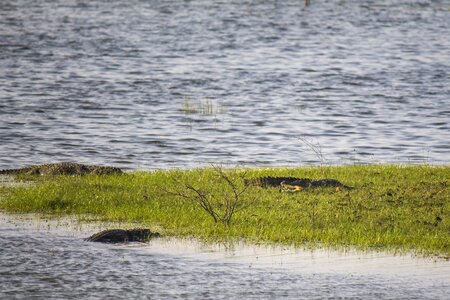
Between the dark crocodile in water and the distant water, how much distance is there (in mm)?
9707

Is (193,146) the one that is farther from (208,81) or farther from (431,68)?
(431,68)

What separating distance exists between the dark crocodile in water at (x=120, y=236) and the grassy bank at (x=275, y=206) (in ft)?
1.65

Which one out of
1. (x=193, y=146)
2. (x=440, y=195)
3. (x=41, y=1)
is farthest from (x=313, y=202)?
(x=41, y=1)

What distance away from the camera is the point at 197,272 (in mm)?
12547

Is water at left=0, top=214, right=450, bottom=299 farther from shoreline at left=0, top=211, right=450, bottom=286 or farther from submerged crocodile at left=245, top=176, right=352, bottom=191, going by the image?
submerged crocodile at left=245, top=176, right=352, bottom=191

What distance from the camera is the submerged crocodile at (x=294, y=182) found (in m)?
17.9

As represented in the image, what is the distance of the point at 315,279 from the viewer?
12.3 m

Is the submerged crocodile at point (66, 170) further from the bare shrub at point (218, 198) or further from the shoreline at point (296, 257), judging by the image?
the shoreline at point (296, 257)

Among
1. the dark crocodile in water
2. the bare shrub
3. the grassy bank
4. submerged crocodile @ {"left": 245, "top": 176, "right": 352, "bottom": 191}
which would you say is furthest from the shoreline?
submerged crocodile @ {"left": 245, "top": 176, "right": 352, "bottom": 191}

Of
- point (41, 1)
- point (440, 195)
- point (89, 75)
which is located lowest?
point (41, 1)

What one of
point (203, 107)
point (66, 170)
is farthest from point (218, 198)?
point (203, 107)

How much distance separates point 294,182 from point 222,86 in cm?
2458

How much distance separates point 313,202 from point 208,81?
2740 centimetres

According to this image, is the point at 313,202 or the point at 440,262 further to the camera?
the point at 313,202
